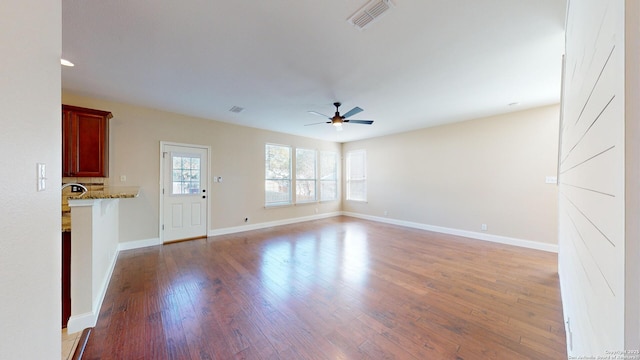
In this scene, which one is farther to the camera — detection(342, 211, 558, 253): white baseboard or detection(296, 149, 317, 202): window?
detection(296, 149, 317, 202): window

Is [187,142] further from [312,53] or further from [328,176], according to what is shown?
[328,176]

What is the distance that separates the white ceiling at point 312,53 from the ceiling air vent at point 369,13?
51mm

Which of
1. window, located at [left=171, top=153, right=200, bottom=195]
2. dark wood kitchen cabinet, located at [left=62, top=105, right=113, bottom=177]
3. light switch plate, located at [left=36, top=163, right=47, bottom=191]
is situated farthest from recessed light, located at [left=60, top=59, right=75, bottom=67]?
light switch plate, located at [left=36, top=163, right=47, bottom=191]

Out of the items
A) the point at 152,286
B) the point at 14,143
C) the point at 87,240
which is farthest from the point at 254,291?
the point at 14,143

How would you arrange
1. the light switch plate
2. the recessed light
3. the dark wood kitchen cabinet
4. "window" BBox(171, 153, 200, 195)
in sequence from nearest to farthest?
the light switch plate → the recessed light → the dark wood kitchen cabinet → "window" BBox(171, 153, 200, 195)

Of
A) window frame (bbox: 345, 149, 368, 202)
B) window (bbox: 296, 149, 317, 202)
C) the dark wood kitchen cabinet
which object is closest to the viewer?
the dark wood kitchen cabinet

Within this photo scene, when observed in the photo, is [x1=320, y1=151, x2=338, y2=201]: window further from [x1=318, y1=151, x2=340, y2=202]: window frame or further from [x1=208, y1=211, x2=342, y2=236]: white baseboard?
[x1=208, y1=211, x2=342, y2=236]: white baseboard

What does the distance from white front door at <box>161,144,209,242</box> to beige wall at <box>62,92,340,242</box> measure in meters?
0.14

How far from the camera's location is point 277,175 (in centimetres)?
620

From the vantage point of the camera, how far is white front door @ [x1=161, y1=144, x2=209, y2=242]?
4453mm

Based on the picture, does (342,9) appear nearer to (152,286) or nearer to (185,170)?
(152,286)

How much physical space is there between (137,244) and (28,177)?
13.8ft

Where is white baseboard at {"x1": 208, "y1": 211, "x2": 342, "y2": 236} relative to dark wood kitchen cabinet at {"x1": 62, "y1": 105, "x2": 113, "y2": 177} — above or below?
below

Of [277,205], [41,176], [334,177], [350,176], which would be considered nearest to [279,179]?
[277,205]
